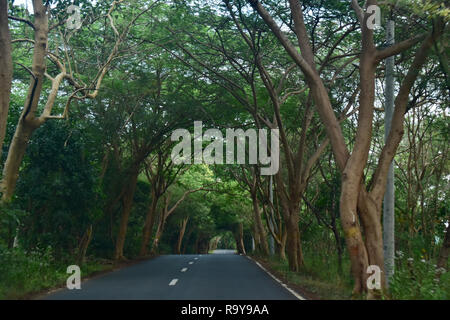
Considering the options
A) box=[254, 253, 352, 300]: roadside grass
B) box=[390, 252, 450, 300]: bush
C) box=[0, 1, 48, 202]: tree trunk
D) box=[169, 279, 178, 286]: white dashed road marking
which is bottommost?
box=[169, 279, 178, 286]: white dashed road marking

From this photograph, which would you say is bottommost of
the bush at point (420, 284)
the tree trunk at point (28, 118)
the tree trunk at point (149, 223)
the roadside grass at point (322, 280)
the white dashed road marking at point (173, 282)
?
the white dashed road marking at point (173, 282)

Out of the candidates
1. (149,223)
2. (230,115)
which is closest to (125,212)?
(149,223)

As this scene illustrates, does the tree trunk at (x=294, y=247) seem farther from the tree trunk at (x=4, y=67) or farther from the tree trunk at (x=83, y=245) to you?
the tree trunk at (x=4, y=67)

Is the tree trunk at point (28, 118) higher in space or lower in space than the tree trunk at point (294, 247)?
higher

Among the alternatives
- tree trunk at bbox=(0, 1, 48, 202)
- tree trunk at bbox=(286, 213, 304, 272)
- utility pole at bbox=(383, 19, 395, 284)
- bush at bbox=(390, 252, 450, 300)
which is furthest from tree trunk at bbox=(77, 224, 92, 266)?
bush at bbox=(390, 252, 450, 300)

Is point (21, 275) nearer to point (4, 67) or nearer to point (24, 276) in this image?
point (24, 276)

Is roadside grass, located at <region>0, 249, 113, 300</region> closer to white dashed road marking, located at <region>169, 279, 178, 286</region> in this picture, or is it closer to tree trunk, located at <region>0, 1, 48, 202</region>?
tree trunk, located at <region>0, 1, 48, 202</region>

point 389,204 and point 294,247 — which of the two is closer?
point 389,204

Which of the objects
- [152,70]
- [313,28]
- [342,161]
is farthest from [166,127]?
[342,161]

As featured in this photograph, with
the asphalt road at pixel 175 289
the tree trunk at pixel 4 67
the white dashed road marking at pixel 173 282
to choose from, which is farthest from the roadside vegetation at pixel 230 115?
the white dashed road marking at pixel 173 282

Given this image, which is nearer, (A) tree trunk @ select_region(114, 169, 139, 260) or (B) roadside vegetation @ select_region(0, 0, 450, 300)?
(B) roadside vegetation @ select_region(0, 0, 450, 300)

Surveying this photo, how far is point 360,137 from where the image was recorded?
12.8 metres

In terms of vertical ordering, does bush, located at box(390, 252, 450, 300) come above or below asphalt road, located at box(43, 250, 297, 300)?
above

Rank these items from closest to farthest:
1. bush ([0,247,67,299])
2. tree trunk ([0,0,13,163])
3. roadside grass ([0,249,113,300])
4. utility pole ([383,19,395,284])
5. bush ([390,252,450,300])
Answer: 1. bush ([390,252,450,300])
2. utility pole ([383,19,395,284])
3. roadside grass ([0,249,113,300])
4. bush ([0,247,67,299])
5. tree trunk ([0,0,13,163])
